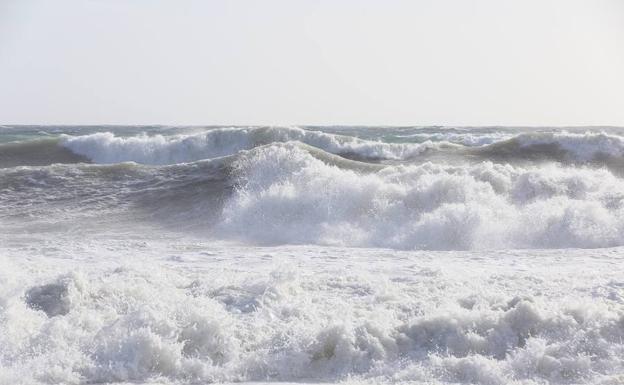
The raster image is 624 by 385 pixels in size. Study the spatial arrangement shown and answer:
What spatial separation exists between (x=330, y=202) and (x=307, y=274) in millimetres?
4955

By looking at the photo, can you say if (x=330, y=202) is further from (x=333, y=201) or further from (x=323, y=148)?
(x=323, y=148)

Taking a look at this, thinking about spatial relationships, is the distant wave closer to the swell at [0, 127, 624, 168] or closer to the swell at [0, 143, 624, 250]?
the swell at [0, 127, 624, 168]

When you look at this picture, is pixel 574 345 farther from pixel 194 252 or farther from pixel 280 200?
pixel 280 200

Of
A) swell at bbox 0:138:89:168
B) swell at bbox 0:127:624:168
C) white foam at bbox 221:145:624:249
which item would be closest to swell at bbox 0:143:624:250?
white foam at bbox 221:145:624:249

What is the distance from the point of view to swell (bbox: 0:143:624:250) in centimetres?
1045

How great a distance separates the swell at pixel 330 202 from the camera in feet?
34.3

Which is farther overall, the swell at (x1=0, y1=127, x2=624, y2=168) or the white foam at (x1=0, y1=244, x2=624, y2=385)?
the swell at (x1=0, y1=127, x2=624, y2=168)

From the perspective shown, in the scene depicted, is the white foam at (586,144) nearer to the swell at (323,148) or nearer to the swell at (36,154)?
the swell at (323,148)

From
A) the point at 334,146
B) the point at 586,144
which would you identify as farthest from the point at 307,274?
the point at 334,146

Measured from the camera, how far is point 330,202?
12227 mm

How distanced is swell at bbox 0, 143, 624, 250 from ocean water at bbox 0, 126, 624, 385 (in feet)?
0.15

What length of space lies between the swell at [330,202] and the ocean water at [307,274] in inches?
1.7

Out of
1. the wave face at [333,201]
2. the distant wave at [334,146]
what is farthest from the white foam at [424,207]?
the distant wave at [334,146]

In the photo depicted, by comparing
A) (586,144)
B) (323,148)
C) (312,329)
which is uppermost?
(586,144)
